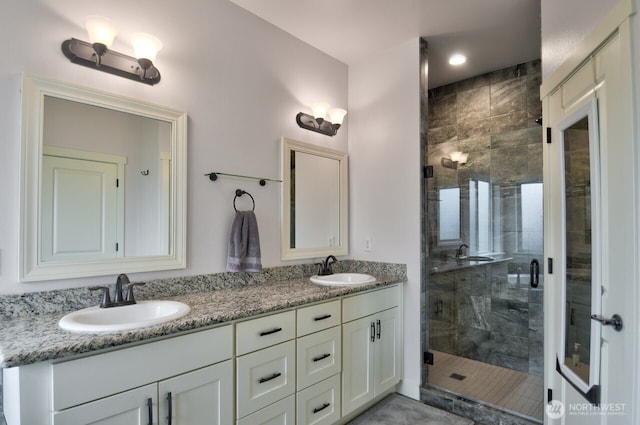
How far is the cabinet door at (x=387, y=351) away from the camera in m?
2.53

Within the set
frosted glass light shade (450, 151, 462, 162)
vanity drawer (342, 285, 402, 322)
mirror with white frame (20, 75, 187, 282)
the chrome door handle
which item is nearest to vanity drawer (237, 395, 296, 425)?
vanity drawer (342, 285, 402, 322)

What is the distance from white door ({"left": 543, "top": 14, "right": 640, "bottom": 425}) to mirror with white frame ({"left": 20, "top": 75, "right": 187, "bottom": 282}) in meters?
2.02

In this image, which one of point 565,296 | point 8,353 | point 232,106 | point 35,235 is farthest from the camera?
point 232,106

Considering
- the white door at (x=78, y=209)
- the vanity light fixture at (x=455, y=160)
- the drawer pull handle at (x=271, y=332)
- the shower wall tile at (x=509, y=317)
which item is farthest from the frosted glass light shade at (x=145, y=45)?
the shower wall tile at (x=509, y=317)

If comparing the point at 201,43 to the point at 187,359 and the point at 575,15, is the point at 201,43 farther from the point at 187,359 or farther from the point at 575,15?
the point at 575,15

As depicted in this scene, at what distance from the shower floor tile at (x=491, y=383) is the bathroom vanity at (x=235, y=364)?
20.7 inches

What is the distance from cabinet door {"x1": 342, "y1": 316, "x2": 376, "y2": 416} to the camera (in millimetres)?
2275

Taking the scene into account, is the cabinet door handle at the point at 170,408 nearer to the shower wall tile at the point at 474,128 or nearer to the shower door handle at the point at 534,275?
the shower door handle at the point at 534,275

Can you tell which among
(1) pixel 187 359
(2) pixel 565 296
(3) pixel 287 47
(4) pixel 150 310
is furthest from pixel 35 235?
(2) pixel 565 296

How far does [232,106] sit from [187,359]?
1562 mm

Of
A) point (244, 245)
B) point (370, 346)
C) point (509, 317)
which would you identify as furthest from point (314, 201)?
point (509, 317)

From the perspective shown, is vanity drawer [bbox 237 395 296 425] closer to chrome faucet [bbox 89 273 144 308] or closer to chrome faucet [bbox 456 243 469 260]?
chrome faucet [bbox 89 273 144 308]

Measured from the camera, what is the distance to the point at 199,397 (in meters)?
1.52

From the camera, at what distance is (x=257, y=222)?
243cm
